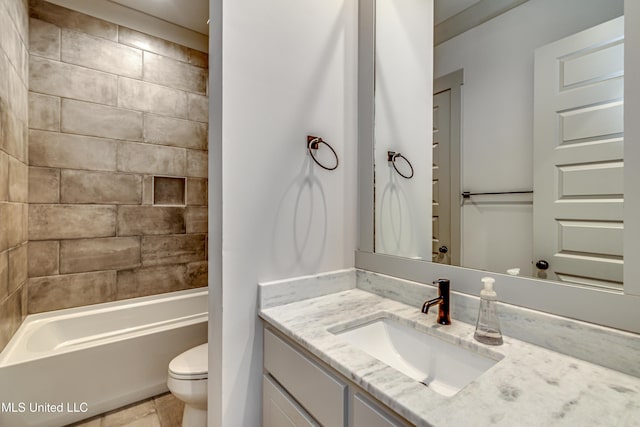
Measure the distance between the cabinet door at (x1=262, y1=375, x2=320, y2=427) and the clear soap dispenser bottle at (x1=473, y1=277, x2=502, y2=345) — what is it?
576 mm

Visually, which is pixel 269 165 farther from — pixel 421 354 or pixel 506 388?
pixel 506 388

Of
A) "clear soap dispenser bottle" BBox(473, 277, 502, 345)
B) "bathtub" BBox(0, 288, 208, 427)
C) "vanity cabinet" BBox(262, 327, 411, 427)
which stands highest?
"clear soap dispenser bottle" BBox(473, 277, 502, 345)

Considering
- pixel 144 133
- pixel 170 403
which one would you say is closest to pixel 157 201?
pixel 144 133

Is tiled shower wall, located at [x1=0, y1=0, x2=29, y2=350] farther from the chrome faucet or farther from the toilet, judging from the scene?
the chrome faucet

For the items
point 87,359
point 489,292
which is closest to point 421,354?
point 489,292

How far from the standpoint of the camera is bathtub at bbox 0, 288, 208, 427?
159 centimetres

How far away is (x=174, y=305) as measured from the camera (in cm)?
254

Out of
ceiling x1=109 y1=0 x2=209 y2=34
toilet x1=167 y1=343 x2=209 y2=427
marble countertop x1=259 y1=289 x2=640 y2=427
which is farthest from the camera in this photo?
ceiling x1=109 y1=0 x2=209 y2=34

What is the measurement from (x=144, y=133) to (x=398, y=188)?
2206 mm

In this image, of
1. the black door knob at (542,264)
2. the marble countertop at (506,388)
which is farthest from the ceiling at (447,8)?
the marble countertop at (506,388)

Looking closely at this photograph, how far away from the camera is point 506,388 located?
0.66 meters

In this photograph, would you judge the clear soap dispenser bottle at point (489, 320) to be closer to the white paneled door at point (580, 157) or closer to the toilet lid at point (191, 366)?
the white paneled door at point (580, 157)

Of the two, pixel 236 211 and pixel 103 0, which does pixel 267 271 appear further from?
pixel 103 0

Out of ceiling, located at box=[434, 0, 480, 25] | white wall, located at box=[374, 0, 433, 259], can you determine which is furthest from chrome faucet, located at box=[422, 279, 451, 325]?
ceiling, located at box=[434, 0, 480, 25]
